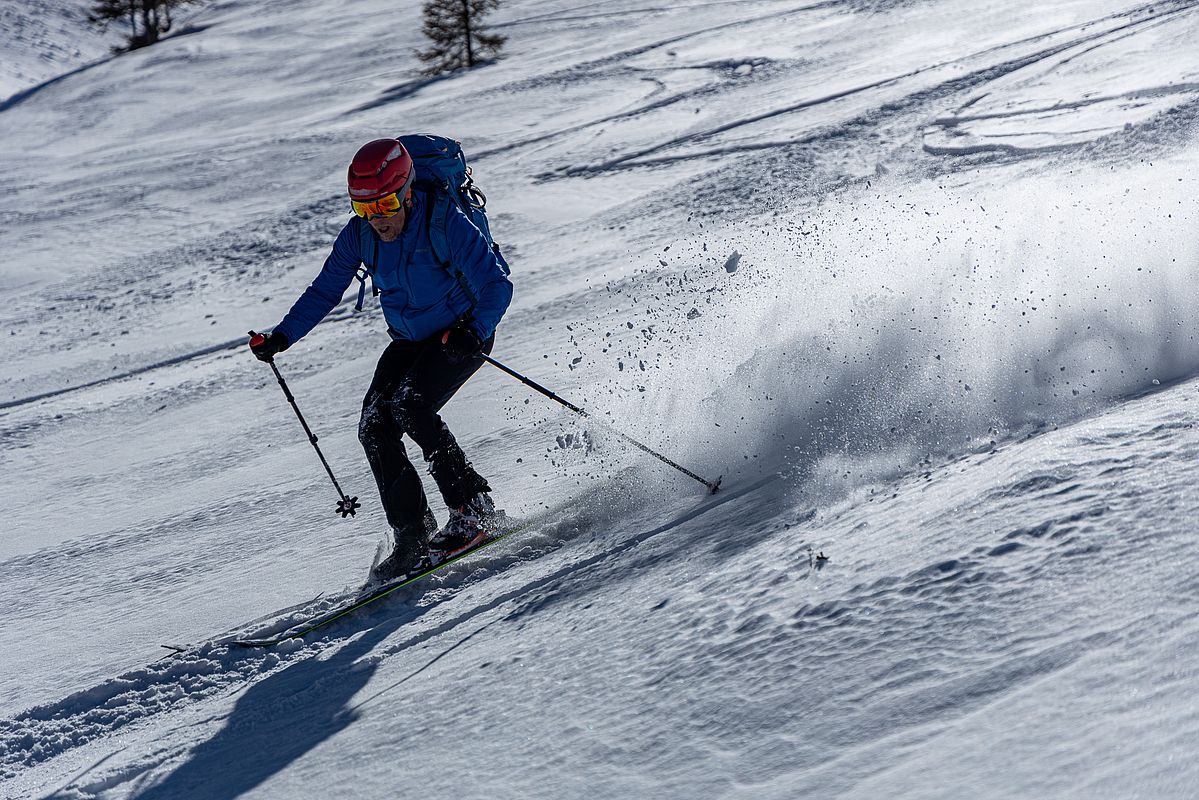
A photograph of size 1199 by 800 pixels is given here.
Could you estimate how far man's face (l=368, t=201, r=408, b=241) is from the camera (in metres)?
4.02

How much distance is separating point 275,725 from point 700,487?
1919 mm

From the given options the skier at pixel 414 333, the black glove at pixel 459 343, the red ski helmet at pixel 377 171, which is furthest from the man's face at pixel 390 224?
the black glove at pixel 459 343

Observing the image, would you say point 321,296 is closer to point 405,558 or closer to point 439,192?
point 439,192

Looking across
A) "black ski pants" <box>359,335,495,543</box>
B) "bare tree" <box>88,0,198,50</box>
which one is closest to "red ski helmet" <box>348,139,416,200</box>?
"black ski pants" <box>359,335,495,543</box>

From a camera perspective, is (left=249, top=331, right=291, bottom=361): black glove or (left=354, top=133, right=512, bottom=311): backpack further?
(left=249, top=331, right=291, bottom=361): black glove

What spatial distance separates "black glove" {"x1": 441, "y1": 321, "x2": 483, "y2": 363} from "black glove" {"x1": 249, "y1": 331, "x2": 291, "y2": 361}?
2.53ft

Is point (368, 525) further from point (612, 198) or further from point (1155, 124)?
point (1155, 124)

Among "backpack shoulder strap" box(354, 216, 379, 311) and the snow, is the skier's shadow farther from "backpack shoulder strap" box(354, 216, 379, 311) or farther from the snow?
"backpack shoulder strap" box(354, 216, 379, 311)

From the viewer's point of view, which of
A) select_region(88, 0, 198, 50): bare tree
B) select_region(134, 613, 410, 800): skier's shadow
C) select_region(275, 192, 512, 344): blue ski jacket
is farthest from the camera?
select_region(88, 0, 198, 50): bare tree

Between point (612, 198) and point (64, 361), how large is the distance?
5.16 meters

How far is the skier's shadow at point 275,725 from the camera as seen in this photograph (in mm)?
3119

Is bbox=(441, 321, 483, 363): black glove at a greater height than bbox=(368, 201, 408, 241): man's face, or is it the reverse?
bbox=(368, 201, 408, 241): man's face

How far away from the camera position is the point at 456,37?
20.6 m

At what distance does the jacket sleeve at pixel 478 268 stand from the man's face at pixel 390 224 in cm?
18
